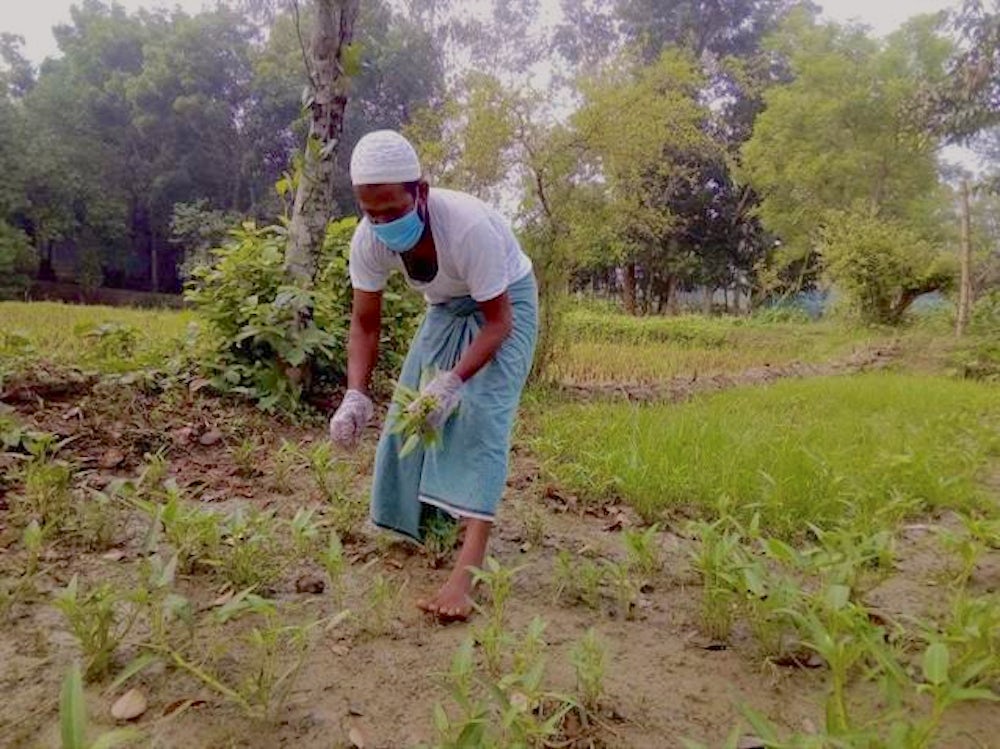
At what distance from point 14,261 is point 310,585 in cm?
1868

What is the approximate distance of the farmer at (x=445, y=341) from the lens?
1.95 meters

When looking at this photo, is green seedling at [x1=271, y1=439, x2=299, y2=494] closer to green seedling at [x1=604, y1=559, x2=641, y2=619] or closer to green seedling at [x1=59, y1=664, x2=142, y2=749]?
green seedling at [x1=604, y1=559, x2=641, y2=619]

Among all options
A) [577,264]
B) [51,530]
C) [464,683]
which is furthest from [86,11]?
[464,683]

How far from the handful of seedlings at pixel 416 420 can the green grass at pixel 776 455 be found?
0.87 metres

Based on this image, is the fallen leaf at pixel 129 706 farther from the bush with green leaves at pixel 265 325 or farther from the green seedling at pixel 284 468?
the bush with green leaves at pixel 265 325

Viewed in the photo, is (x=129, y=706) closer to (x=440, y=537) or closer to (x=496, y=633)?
(x=496, y=633)

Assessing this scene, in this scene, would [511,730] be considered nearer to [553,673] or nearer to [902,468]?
[553,673]

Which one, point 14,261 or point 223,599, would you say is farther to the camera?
point 14,261

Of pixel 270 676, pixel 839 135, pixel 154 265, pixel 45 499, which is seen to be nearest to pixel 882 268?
pixel 839 135

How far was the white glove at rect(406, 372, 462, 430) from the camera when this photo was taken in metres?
2.01

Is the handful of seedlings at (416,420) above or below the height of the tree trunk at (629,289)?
below

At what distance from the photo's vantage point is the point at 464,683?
130 centimetres

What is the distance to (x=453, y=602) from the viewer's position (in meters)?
1.90

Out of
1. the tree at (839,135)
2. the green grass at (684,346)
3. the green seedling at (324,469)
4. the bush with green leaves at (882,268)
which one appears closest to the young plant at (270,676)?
the green seedling at (324,469)
